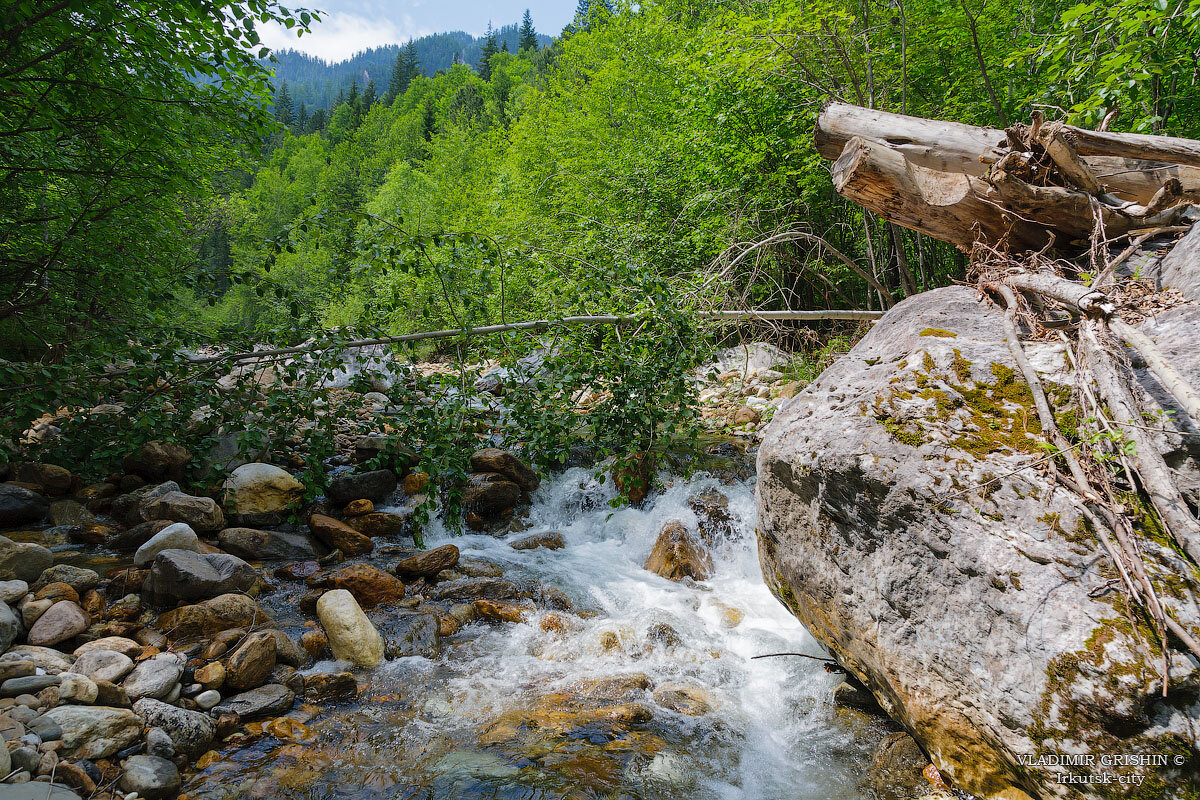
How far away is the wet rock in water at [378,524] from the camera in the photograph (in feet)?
21.2

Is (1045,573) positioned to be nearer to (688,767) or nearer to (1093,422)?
(1093,422)

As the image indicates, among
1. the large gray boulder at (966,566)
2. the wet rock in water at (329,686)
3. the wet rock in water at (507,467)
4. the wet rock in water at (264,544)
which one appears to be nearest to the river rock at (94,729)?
the wet rock in water at (329,686)

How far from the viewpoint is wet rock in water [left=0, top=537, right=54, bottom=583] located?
409 cm

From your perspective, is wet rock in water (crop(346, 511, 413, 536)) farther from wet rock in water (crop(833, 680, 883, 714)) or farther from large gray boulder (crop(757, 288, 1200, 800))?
wet rock in water (crop(833, 680, 883, 714))

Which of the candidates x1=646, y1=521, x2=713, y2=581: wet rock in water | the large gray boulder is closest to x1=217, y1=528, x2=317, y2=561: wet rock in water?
x1=646, y1=521, x2=713, y2=581: wet rock in water

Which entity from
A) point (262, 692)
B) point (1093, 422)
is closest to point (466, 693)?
point (262, 692)

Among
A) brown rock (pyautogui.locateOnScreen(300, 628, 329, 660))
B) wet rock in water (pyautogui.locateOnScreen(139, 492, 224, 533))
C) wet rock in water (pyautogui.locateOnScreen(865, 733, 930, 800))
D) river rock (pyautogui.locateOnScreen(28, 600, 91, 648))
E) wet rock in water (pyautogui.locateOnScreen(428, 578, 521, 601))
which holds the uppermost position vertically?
wet rock in water (pyautogui.locateOnScreen(139, 492, 224, 533))

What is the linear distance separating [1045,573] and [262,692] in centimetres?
426

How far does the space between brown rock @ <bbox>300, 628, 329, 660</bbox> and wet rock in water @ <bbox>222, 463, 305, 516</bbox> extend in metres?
2.01

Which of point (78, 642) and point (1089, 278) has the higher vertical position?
point (1089, 278)

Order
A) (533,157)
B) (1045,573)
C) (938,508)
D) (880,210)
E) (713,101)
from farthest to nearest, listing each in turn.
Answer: (533,157) → (713,101) → (880,210) → (938,508) → (1045,573)

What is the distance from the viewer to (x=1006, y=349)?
10.6 feet

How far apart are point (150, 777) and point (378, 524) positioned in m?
3.76

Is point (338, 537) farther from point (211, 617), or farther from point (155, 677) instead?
point (155, 677)
